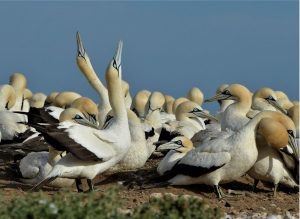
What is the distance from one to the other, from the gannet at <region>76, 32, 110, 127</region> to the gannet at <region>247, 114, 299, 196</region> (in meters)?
3.48

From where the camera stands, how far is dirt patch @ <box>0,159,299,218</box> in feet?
38.0

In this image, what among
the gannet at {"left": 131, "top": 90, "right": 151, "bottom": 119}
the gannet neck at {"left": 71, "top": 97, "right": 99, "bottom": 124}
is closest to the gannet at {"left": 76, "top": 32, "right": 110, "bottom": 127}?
the gannet neck at {"left": 71, "top": 97, "right": 99, "bottom": 124}

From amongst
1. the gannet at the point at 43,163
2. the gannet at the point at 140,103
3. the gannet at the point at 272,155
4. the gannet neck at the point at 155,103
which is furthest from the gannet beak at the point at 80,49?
the gannet at the point at 140,103

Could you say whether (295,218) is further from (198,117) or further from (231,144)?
(198,117)

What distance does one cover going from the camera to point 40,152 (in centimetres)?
1384

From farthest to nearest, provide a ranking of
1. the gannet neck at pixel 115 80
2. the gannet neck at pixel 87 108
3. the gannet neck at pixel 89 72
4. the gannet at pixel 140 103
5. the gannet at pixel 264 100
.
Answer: the gannet at pixel 140 103, the gannet at pixel 264 100, the gannet neck at pixel 89 72, the gannet neck at pixel 87 108, the gannet neck at pixel 115 80

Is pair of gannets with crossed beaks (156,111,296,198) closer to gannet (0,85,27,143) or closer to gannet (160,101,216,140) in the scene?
gannet (160,101,216,140)

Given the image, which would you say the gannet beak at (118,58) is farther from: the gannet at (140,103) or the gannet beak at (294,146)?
the gannet at (140,103)

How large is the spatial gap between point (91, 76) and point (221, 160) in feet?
12.8

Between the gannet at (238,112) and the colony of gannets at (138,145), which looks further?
the gannet at (238,112)

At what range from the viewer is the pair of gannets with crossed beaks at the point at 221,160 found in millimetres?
12516

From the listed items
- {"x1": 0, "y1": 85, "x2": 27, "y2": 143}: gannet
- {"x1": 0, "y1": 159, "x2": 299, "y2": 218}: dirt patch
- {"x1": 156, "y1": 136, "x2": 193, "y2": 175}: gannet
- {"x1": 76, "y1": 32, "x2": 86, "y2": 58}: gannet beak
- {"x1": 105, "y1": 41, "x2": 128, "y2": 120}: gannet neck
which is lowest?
{"x1": 0, "y1": 159, "x2": 299, "y2": 218}: dirt patch

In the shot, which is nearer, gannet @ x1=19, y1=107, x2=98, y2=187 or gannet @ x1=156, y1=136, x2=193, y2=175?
gannet @ x1=19, y1=107, x2=98, y2=187

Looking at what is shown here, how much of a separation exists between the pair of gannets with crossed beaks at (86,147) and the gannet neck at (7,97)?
24.3 feet
